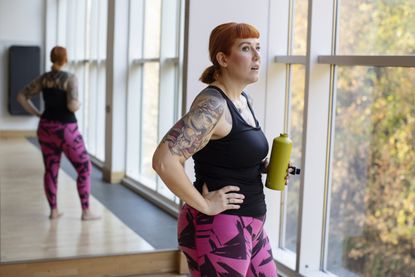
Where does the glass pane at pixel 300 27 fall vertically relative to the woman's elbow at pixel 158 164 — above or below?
above

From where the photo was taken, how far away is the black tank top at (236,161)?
212 cm

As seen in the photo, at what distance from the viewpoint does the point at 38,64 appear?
5543 millimetres

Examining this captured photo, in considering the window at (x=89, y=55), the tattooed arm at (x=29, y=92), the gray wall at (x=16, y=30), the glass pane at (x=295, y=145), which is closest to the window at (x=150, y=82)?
the window at (x=89, y=55)

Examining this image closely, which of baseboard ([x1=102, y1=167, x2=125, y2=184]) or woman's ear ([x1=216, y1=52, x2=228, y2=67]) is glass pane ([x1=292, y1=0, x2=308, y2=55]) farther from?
baseboard ([x1=102, y1=167, x2=125, y2=184])

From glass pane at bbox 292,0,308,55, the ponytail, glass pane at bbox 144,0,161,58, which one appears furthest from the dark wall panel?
the ponytail

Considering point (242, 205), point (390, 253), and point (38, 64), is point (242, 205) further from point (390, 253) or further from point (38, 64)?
Answer: point (38, 64)

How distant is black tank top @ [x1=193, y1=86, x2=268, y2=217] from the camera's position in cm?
212

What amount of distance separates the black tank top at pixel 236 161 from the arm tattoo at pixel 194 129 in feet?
0.22

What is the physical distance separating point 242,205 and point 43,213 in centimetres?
270

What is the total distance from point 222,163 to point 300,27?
6.01 ft

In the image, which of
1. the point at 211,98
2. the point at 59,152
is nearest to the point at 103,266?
the point at 59,152

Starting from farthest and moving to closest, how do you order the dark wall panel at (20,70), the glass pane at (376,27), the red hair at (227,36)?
1. the dark wall panel at (20,70)
2. the glass pane at (376,27)
3. the red hair at (227,36)

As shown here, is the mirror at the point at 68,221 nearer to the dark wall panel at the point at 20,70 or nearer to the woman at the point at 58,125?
the woman at the point at 58,125

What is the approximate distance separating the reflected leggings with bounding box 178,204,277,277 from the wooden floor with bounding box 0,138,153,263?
180cm
